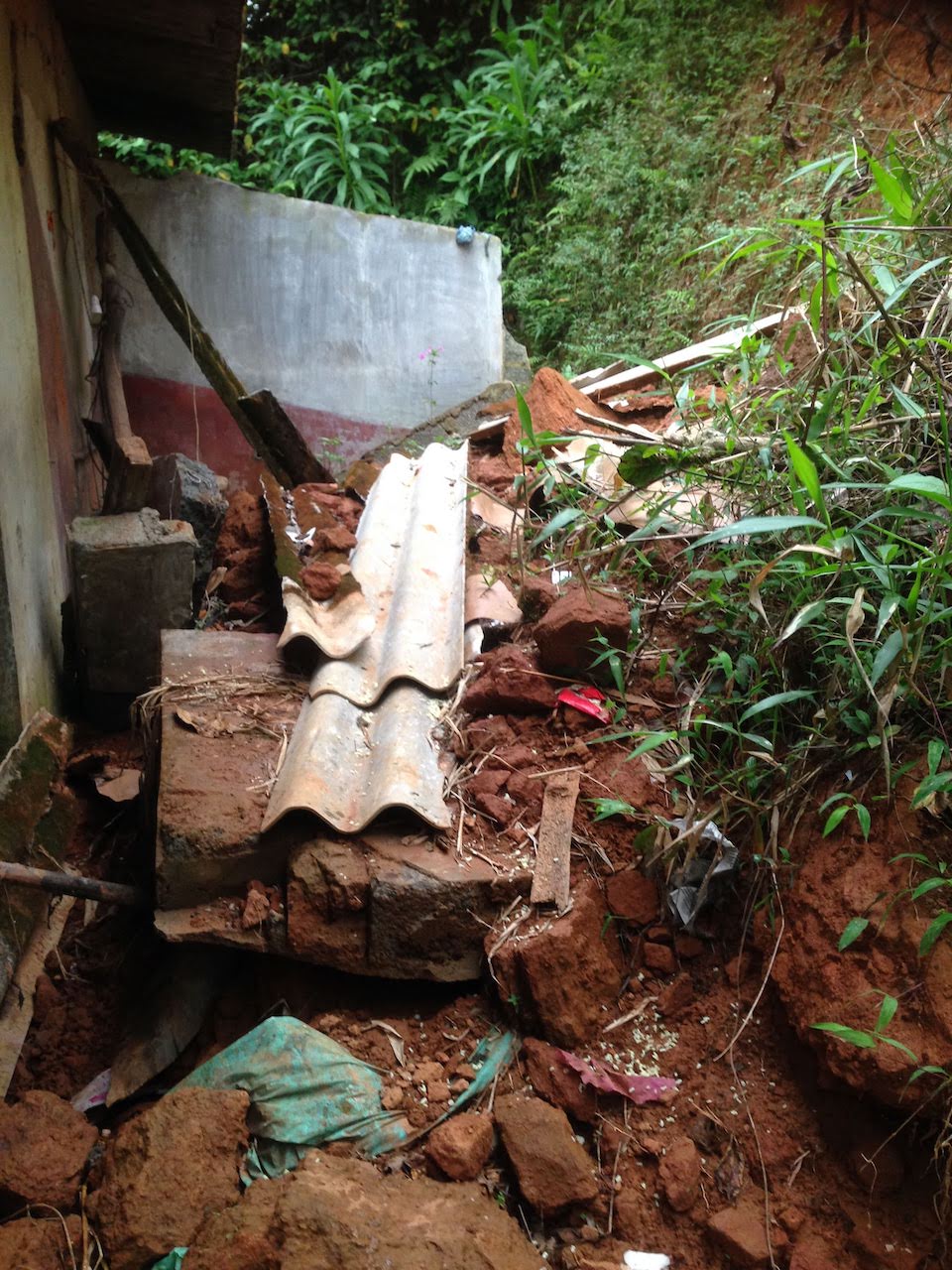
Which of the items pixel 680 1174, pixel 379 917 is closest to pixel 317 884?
pixel 379 917

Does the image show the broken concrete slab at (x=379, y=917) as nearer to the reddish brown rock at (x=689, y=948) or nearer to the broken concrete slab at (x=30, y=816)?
the reddish brown rock at (x=689, y=948)

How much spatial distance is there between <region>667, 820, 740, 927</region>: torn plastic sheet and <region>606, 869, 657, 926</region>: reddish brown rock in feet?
0.15

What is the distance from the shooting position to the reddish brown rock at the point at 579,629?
277 centimetres

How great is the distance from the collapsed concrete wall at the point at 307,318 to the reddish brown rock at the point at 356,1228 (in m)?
5.63

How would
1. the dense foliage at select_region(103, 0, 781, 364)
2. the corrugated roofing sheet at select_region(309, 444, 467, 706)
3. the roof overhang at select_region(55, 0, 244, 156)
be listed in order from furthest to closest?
1. the dense foliage at select_region(103, 0, 781, 364)
2. the roof overhang at select_region(55, 0, 244, 156)
3. the corrugated roofing sheet at select_region(309, 444, 467, 706)

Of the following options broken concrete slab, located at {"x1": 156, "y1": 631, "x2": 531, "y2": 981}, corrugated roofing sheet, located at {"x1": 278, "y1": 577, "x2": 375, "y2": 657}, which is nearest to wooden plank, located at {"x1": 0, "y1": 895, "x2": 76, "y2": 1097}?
broken concrete slab, located at {"x1": 156, "y1": 631, "x2": 531, "y2": 981}

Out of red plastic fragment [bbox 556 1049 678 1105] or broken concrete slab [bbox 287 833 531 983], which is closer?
red plastic fragment [bbox 556 1049 678 1105]

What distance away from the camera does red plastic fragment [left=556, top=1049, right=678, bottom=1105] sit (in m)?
2.11

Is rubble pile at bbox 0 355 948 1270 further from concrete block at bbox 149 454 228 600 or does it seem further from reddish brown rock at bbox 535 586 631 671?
concrete block at bbox 149 454 228 600

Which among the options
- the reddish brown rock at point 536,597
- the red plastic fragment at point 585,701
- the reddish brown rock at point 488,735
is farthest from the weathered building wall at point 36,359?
the red plastic fragment at point 585,701

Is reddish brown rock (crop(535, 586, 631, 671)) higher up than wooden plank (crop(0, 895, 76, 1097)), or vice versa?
reddish brown rock (crop(535, 586, 631, 671))

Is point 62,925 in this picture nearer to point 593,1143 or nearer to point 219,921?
point 219,921

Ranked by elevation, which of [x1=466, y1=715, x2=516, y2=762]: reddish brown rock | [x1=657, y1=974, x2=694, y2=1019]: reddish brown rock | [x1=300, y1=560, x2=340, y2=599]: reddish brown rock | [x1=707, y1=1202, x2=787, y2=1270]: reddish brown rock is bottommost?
[x1=707, y1=1202, x2=787, y2=1270]: reddish brown rock

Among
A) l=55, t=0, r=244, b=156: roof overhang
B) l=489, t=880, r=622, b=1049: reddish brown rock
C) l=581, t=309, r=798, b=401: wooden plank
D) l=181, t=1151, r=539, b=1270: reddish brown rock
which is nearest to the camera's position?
l=181, t=1151, r=539, b=1270: reddish brown rock
